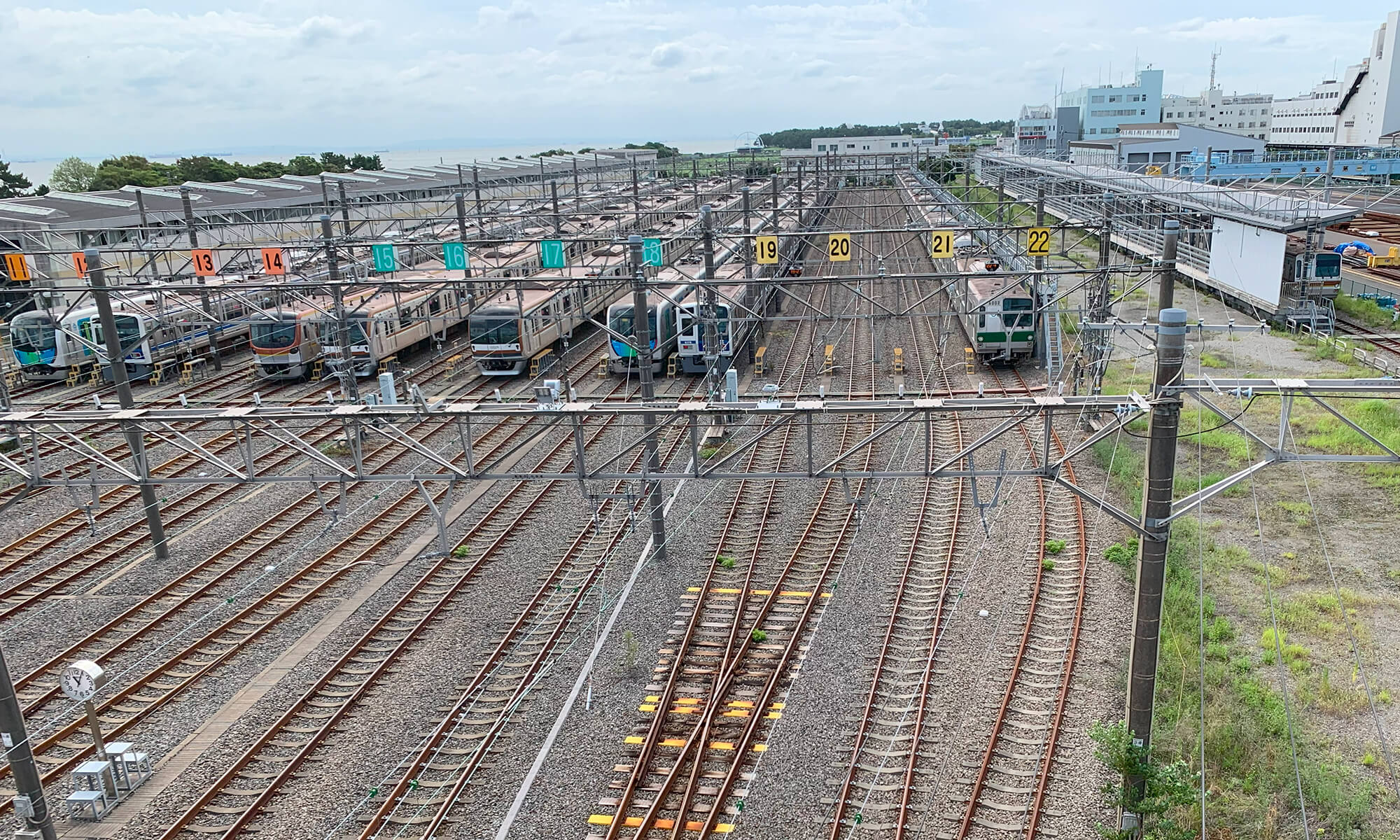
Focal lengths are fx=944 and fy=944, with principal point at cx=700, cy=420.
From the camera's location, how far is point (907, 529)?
14688 mm

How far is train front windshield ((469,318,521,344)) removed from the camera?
2402 cm

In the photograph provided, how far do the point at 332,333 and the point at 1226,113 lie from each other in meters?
106

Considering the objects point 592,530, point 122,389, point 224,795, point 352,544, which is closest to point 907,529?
point 592,530

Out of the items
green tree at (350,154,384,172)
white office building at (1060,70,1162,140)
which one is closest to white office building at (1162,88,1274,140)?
white office building at (1060,70,1162,140)

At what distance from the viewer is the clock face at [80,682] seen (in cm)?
933

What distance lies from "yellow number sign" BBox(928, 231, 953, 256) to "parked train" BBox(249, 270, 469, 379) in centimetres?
A: 1197

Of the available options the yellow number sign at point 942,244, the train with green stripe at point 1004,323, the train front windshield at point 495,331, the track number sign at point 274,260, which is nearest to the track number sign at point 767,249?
the yellow number sign at point 942,244

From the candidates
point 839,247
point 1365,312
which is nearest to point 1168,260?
point 839,247

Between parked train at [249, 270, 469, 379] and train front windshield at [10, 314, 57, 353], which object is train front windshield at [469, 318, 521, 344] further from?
train front windshield at [10, 314, 57, 353]

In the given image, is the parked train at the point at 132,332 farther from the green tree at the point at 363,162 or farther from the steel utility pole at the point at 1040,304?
the green tree at the point at 363,162

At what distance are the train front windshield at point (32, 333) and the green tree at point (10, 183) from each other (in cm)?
3438

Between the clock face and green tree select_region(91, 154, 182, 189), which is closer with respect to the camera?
the clock face

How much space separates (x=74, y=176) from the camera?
6162 cm

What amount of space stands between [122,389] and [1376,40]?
82522mm
